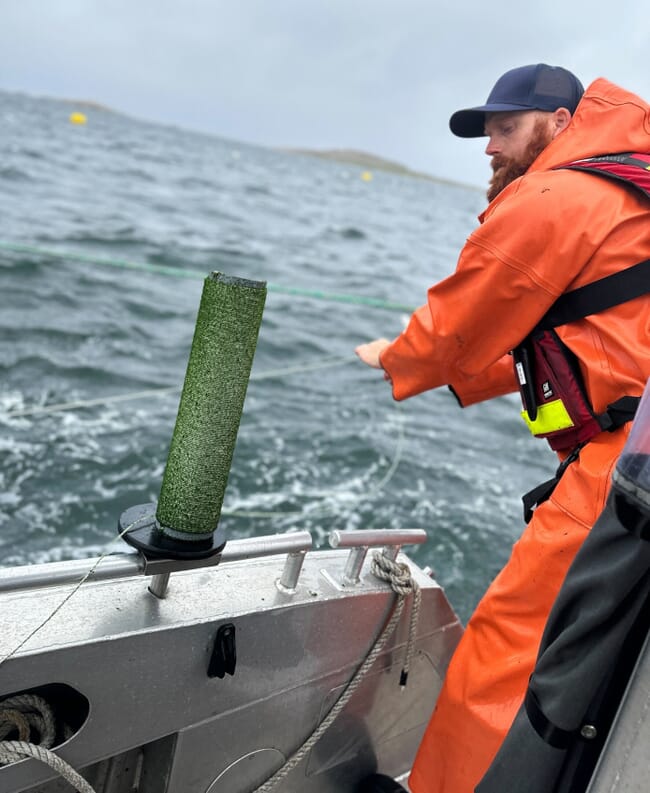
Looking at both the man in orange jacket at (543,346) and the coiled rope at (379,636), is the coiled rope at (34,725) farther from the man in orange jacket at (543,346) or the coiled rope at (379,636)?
the man in orange jacket at (543,346)

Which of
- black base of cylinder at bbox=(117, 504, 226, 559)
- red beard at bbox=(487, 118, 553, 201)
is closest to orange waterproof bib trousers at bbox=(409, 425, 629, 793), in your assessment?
black base of cylinder at bbox=(117, 504, 226, 559)

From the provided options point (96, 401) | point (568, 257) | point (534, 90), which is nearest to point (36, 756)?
point (568, 257)

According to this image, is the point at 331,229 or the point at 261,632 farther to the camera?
the point at 331,229

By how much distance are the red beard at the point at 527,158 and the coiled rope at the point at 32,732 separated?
→ 1939 millimetres

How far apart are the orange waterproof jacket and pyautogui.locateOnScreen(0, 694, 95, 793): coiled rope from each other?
1.40 metres

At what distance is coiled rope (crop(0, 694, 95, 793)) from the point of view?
162 centimetres

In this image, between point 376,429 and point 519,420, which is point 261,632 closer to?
point 376,429

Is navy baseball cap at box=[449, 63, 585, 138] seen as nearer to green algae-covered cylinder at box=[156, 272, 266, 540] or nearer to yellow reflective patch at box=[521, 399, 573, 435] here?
yellow reflective patch at box=[521, 399, 573, 435]

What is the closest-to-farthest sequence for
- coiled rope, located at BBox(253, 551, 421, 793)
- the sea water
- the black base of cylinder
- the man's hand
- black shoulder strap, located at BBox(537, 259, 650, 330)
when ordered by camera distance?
the black base of cylinder → black shoulder strap, located at BBox(537, 259, 650, 330) → coiled rope, located at BBox(253, 551, 421, 793) → the man's hand → the sea water

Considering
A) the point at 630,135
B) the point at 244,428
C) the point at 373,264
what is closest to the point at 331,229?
the point at 373,264

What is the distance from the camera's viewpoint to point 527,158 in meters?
2.45

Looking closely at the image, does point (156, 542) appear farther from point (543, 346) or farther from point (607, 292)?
point (607, 292)

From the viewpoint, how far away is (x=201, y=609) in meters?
1.96

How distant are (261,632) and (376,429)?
590 cm
